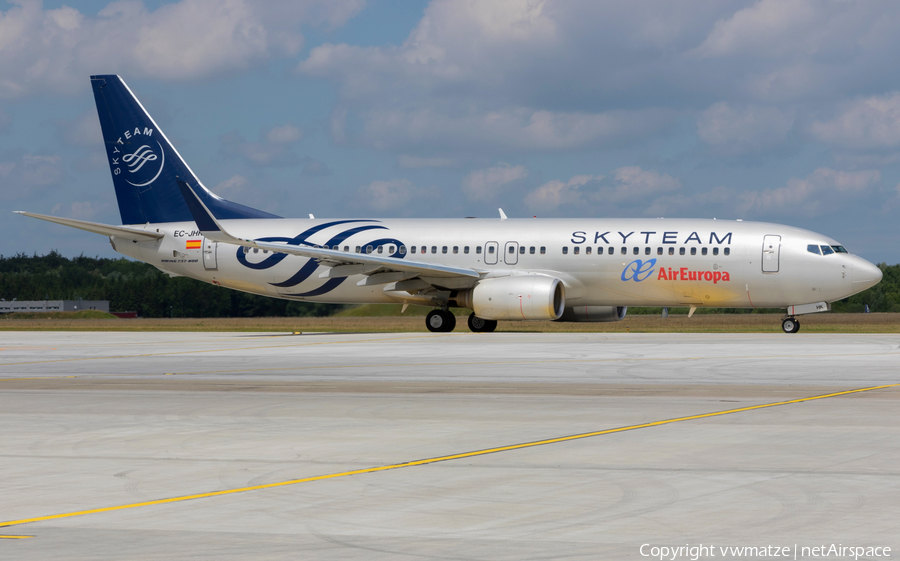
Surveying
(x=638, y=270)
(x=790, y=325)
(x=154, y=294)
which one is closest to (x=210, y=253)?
(x=638, y=270)

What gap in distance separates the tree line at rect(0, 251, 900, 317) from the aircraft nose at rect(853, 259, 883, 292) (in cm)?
2963

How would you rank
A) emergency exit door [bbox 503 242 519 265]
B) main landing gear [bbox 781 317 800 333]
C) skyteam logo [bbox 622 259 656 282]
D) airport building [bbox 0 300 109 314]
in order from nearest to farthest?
main landing gear [bbox 781 317 800 333]
skyteam logo [bbox 622 259 656 282]
emergency exit door [bbox 503 242 519 265]
airport building [bbox 0 300 109 314]

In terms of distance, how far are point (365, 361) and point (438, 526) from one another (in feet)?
53.5

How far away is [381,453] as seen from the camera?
399 inches

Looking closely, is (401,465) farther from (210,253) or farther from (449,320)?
(210,253)

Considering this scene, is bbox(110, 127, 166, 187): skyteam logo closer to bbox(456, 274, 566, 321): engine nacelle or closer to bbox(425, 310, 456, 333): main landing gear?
bbox(425, 310, 456, 333): main landing gear

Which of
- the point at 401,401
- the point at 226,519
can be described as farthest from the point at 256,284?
the point at 226,519

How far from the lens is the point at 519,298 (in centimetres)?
3503

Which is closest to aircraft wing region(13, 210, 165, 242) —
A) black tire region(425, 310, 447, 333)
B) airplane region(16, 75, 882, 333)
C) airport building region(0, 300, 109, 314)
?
airplane region(16, 75, 882, 333)

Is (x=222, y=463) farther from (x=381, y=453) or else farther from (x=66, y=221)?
(x=66, y=221)

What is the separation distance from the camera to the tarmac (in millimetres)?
6652

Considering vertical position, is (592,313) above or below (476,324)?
above

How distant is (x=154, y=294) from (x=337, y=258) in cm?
4080

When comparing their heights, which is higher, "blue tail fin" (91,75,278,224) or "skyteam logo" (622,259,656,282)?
"blue tail fin" (91,75,278,224)
